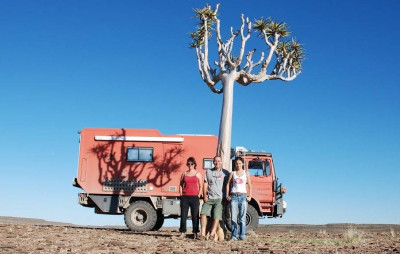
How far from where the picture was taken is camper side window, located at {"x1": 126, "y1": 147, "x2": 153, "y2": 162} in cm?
1859

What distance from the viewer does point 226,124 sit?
1769cm

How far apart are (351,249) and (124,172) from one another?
10202 millimetres

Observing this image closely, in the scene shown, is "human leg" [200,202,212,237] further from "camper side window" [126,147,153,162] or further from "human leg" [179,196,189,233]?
"camper side window" [126,147,153,162]

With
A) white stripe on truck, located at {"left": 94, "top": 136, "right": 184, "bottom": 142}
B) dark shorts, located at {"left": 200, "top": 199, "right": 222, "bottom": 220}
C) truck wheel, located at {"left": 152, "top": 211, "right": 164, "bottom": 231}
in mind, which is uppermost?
white stripe on truck, located at {"left": 94, "top": 136, "right": 184, "bottom": 142}

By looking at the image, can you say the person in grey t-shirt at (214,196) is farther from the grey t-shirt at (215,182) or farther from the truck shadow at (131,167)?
the truck shadow at (131,167)

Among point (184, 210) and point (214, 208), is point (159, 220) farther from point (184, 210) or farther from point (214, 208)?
point (214, 208)

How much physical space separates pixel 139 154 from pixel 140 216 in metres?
2.37

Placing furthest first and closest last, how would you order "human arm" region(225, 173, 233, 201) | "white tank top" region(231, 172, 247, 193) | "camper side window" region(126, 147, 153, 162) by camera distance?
"camper side window" region(126, 147, 153, 162) < "human arm" region(225, 173, 233, 201) < "white tank top" region(231, 172, 247, 193)

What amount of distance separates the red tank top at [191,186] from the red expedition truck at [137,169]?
5.50 metres

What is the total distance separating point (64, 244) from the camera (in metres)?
10.9

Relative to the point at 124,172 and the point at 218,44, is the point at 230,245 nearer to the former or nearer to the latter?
the point at 124,172

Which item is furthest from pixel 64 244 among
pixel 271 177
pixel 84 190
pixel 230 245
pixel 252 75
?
pixel 252 75

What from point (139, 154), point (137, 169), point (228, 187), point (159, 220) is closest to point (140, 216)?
point (159, 220)

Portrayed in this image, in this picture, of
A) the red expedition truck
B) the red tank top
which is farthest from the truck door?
the red tank top
